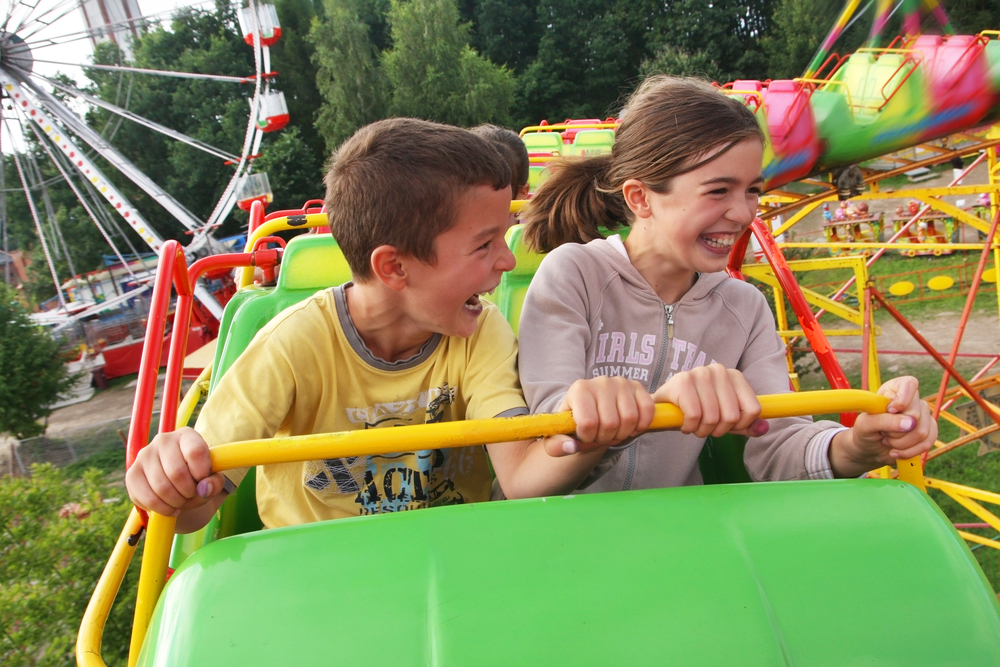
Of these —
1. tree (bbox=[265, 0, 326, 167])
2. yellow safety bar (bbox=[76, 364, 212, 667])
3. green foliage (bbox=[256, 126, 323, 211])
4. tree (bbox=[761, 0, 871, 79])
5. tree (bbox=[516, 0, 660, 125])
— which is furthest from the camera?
tree (bbox=[516, 0, 660, 125])

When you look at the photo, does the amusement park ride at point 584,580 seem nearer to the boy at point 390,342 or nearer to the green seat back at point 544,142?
the boy at point 390,342

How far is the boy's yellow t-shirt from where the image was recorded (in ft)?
3.94

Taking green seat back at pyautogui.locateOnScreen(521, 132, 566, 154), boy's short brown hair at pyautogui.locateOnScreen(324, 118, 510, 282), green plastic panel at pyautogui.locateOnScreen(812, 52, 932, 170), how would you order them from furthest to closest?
1. green seat back at pyautogui.locateOnScreen(521, 132, 566, 154)
2. green plastic panel at pyautogui.locateOnScreen(812, 52, 932, 170)
3. boy's short brown hair at pyautogui.locateOnScreen(324, 118, 510, 282)

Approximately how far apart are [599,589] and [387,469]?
57 centimetres

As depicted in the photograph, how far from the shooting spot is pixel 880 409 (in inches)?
37.5

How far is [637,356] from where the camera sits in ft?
4.57

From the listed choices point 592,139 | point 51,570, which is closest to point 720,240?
point 51,570

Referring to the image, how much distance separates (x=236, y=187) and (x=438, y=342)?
Answer: 517 inches

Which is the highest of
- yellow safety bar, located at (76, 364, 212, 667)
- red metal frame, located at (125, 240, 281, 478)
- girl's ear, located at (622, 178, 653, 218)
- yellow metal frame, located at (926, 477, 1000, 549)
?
girl's ear, located at (622, 178, 653, 218)

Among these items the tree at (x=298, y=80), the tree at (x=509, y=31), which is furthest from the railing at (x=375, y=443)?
the tree at (x=509, y=31)

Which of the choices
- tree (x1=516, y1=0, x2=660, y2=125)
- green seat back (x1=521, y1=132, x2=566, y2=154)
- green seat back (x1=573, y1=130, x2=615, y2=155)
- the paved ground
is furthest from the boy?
tree (x1=516, y1=0, x2=660, y2=125)

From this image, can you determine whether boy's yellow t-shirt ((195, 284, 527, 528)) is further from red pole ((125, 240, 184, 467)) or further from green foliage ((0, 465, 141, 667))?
green foliage ((0, 465, 141, 667))

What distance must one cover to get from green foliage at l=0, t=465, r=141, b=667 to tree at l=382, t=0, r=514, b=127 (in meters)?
15.9

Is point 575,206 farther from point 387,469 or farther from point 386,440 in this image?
point 386,440
